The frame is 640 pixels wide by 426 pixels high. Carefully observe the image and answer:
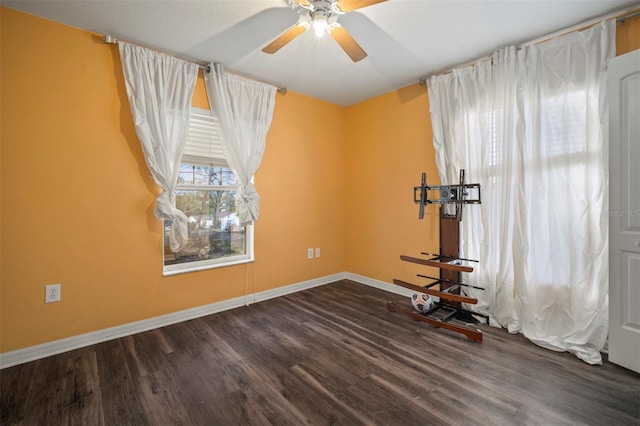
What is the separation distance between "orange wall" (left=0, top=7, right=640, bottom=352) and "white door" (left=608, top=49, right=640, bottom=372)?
416 mm

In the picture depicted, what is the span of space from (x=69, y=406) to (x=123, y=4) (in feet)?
8.92

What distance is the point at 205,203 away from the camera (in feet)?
10.1

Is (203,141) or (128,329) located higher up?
(203,141)

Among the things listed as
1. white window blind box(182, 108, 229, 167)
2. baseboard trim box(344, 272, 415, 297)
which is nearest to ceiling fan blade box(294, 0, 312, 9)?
white window blind box(182, 108, 229, 167)

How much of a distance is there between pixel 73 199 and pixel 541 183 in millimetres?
3977

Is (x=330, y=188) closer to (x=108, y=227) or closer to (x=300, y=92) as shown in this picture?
(x=300, y=92)

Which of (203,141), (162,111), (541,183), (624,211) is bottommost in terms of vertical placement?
(624,211)

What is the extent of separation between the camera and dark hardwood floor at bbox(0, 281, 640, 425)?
1.58 meters

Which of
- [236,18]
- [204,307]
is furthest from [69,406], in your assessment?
[236,18]

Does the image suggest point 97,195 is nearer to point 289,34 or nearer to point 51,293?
point 51,293

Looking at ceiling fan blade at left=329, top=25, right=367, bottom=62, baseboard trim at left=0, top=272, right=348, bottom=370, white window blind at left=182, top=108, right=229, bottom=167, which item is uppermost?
ceiling fan blade at left=329, top=25, right=367, bottom=62

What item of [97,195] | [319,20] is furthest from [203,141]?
[319,20]

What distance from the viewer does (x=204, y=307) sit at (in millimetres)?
2980

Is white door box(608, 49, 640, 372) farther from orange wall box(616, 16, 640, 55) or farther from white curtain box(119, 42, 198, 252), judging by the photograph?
white curtain box(119, 42, 198, 252)
